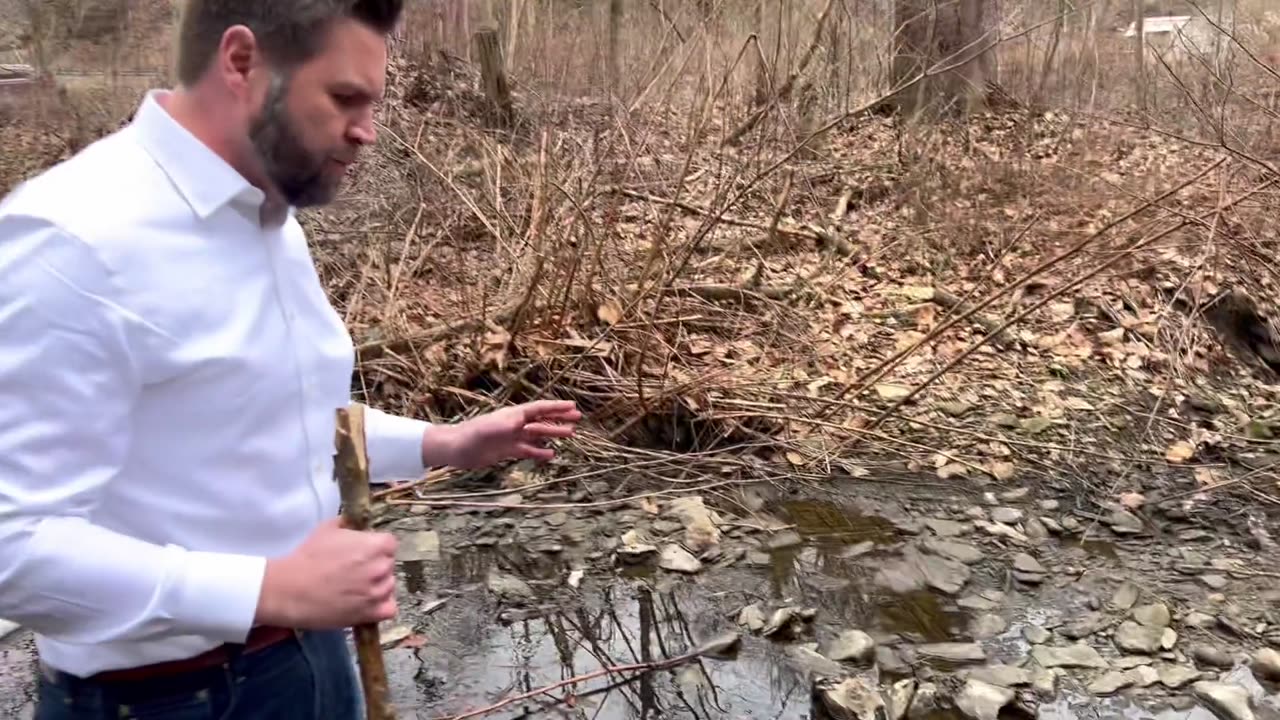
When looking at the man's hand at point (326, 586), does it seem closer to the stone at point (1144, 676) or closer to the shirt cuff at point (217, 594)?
the shirt cuff at point (217, 594)

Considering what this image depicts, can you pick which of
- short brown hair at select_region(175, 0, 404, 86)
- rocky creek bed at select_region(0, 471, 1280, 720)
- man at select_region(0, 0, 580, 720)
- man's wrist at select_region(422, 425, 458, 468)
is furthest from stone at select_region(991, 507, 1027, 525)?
short brown hair at select_region(175, 0, 404, 86)

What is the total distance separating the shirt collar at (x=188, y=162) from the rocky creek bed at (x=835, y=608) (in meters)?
2.10

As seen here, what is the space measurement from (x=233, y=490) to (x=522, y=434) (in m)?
0.58

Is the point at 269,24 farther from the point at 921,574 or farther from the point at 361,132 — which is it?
the point at 921,574

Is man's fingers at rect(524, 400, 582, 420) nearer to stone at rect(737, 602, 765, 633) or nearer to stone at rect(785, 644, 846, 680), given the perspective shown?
stone at rect(785, 644, 846, 680)

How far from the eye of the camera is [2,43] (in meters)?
9.83

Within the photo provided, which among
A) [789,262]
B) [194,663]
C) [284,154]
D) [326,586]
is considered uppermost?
[284,154]

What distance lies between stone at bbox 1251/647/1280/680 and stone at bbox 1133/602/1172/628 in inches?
11.0

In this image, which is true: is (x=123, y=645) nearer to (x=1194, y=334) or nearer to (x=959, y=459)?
(x=959, y=459)

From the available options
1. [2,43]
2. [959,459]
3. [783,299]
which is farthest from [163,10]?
[959,459]

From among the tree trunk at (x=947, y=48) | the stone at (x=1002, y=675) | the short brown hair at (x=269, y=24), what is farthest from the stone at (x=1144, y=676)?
the tree trunk at (x=947, y=48)

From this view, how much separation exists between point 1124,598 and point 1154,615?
13 cm

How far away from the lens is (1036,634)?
3.37m

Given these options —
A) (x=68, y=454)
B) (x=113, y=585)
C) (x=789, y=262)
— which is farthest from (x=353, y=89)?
(x=789, y=262)
